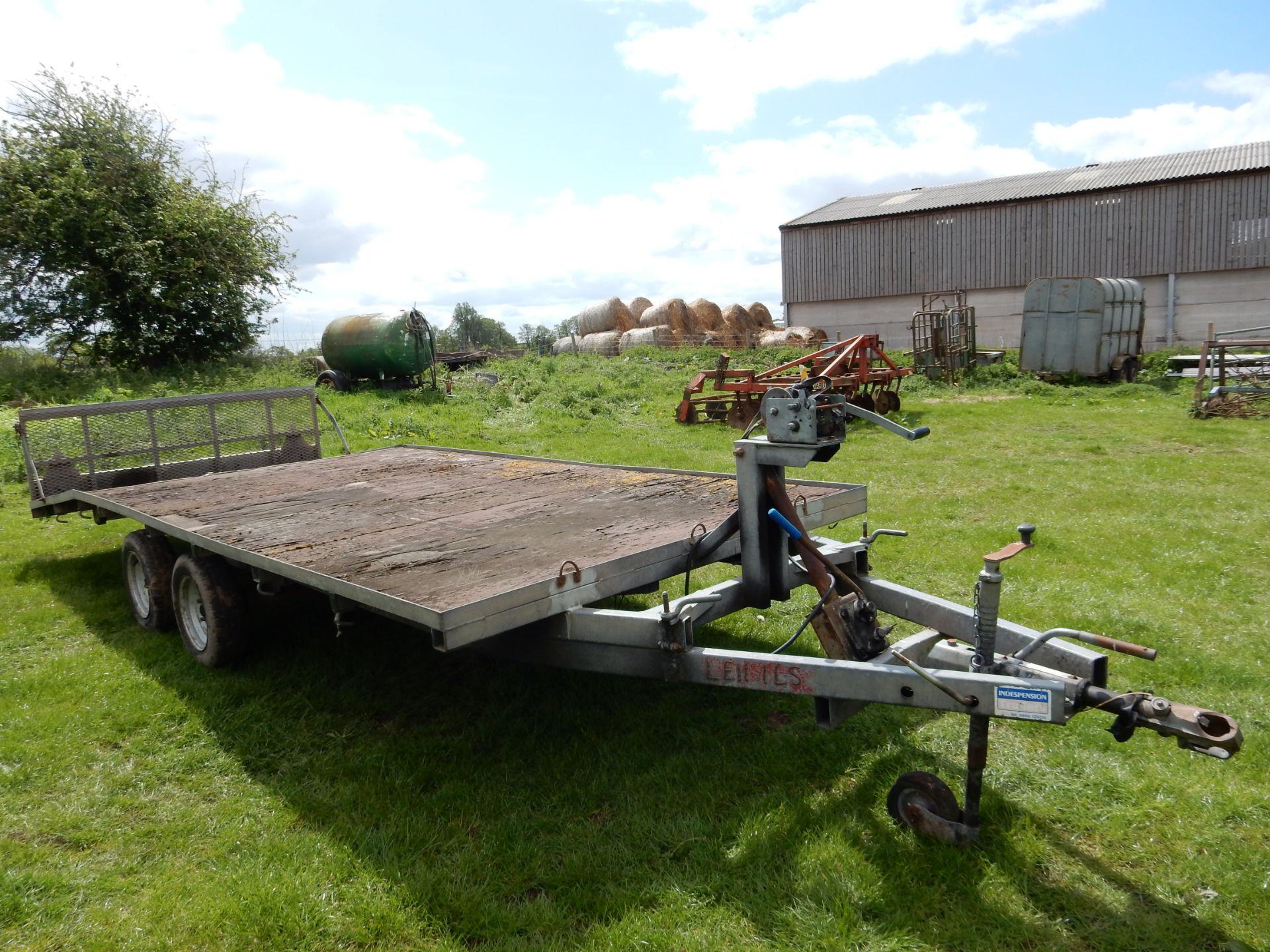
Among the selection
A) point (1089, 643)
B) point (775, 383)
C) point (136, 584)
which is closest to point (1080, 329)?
point (775, 383)

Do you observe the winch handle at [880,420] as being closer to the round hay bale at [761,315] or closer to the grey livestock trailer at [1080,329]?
the grey livestock trailer at [1080,329]

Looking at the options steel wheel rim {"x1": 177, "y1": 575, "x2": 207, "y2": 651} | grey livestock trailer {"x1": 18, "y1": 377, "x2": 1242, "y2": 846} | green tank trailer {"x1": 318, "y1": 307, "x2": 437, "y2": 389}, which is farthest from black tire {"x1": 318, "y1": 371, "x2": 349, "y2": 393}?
steel wheel rim {"x1": 177, "y1": 575, "x2": 207, "y2": 651}

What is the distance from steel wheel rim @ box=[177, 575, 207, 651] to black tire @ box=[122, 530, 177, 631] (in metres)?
0.40

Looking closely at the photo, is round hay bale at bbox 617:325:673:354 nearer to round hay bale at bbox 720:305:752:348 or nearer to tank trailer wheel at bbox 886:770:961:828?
round hay bale at bbox 720:305:752:348

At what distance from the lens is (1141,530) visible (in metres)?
Result: 7.60

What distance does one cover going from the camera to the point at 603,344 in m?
37.1

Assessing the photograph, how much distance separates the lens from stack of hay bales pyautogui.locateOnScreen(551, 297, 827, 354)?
113 feet

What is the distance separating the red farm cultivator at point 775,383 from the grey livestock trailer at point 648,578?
949 cm

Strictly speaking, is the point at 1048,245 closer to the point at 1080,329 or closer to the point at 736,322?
the point at 1080,329

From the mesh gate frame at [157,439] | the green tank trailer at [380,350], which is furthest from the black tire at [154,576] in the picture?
the green tank trailer at [380,350]

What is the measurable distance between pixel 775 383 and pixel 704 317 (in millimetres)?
21039

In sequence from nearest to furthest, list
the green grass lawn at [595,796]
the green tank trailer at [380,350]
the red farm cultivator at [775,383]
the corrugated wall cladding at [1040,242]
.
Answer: the green grass lawn at [595,796] → the red farm cultivator at [775,383] → the green tank trailer at [380,350] → the corrugated wall cladding at [1040,242]

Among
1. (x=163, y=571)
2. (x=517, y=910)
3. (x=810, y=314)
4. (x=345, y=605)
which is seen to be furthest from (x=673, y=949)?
(x=810, y=314)

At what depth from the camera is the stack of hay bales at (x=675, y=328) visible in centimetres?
3450
